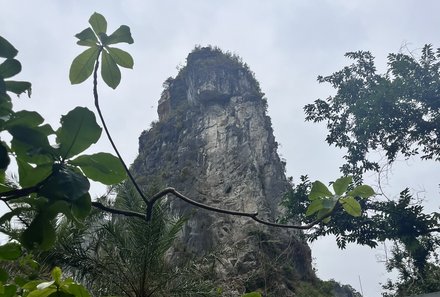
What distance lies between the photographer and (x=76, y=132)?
0.45m

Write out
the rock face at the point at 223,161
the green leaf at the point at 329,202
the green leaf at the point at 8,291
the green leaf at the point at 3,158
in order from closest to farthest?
the green leaf at the point at 3,158
the green leaf at the point at 8,291
the green leaf at the point at 329,202
the rock face at the point at 223,161

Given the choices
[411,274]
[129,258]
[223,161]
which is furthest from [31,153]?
[223,161]

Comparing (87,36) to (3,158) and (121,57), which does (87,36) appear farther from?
(3,158)

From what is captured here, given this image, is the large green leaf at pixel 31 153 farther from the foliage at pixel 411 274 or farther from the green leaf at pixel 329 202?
the foliage at pixel 411 274

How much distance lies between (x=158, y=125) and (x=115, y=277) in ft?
56.1

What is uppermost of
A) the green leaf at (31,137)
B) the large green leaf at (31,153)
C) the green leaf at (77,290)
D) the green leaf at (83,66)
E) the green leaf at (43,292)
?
the green leaf at (83,66)

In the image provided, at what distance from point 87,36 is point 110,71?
6cm

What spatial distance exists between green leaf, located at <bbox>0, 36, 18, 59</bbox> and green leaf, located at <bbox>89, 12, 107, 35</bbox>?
0.13m

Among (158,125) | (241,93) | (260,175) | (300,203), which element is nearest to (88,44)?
(300,203)

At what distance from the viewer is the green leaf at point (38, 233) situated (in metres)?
0.47

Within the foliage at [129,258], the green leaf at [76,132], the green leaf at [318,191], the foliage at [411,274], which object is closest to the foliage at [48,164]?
the green leaf at [76,132]

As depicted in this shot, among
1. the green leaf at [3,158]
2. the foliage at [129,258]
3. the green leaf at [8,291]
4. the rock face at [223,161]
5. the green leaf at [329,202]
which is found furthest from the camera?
the rock face at [223,161]

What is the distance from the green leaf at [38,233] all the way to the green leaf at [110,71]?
22 centimetres

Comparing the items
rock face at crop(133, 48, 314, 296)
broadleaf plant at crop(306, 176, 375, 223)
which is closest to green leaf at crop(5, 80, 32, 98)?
broadleaf plant at crop(306, 176, 375, 223)
